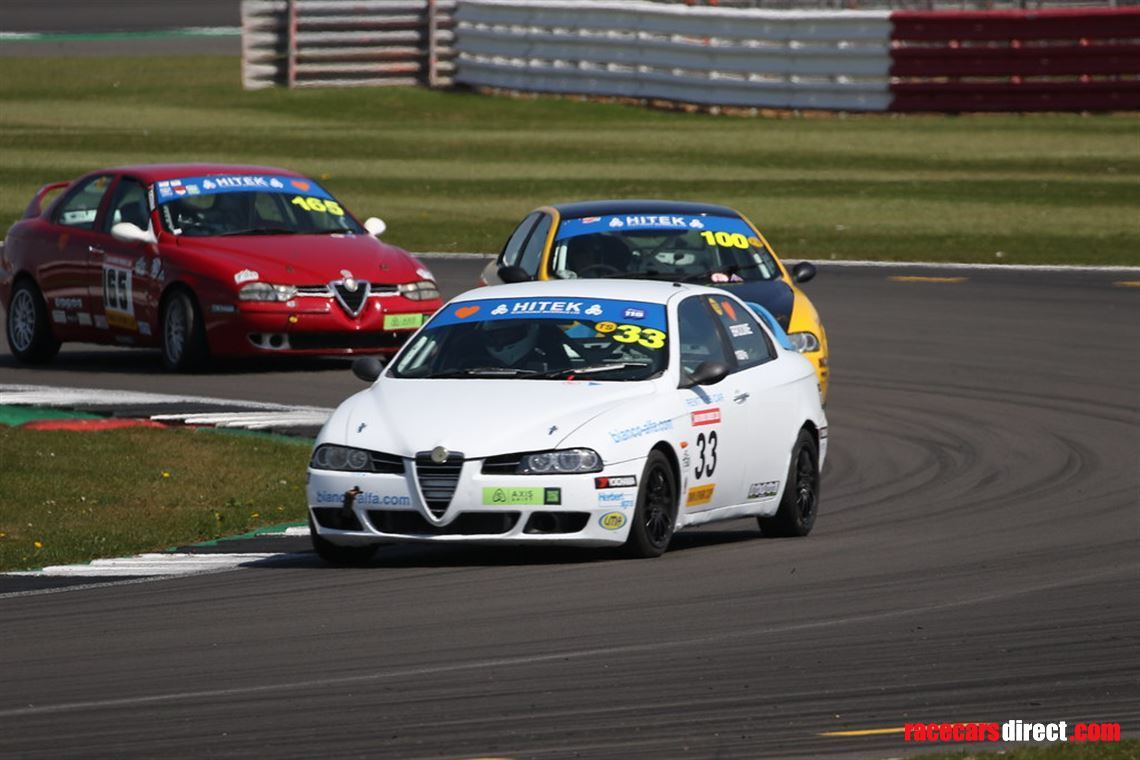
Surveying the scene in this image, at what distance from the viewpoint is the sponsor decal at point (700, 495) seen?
1141cm

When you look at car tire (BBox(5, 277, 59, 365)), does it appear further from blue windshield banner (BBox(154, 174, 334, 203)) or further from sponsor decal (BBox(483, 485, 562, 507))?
sponsor decal (BBox(483, 485, 562, 507))

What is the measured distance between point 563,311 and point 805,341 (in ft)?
15.3

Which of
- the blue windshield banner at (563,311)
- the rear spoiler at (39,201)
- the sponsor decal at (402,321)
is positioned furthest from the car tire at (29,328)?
the blue windshield banner at (563,311)

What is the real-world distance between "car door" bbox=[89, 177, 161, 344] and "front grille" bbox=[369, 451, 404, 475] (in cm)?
842

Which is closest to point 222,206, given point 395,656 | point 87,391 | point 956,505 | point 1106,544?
point 87,391

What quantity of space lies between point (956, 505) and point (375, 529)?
3.63 m

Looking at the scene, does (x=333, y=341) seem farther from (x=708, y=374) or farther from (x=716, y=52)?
(x=716, y=52)

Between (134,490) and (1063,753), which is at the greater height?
(1063,753)

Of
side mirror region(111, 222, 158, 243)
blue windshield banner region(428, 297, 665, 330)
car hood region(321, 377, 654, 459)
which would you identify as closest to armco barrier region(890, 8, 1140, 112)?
side mirror region(111, 222, 158, 243)

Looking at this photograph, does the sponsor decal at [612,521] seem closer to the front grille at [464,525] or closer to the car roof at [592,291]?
the front grille at [464,525]

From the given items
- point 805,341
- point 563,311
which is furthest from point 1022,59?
point 563,311

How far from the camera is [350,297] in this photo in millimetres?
18672

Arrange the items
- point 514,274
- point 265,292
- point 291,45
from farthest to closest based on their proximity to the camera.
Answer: point 291,45
point 265,292
point 514,274

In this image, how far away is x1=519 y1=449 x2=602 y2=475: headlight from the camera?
1073 centimetres
